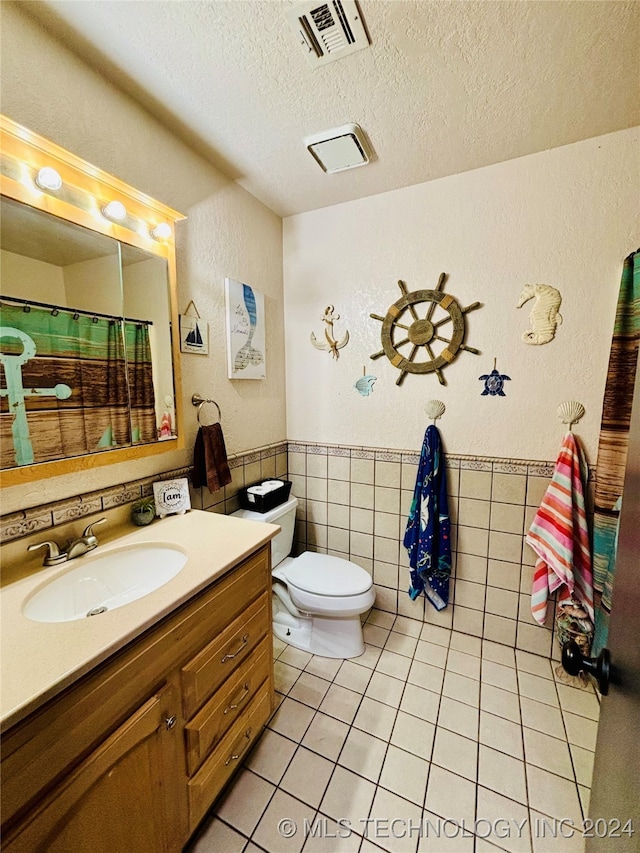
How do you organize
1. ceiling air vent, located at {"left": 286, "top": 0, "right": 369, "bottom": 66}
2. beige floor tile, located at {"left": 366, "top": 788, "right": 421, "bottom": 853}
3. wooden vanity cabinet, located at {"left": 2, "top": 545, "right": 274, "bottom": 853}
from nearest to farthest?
wooden vanity cabinet, located at {"left": 2, "top": 545, "right": 274, "bottom": 853}, ceiling air vent, located at {"left": 286, "top": 0, "right": 369, "bottom": 66}, beige floor tile, located at {"left": 366, "top": 788, "right": 421, "bottom": 853}

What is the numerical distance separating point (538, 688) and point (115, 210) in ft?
8.51

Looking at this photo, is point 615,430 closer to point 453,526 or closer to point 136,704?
point 453,526

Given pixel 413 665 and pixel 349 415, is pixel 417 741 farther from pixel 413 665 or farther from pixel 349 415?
pixel 349 415

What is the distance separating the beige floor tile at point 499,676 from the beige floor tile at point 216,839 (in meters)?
1.16

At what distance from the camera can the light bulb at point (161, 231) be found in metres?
1.32

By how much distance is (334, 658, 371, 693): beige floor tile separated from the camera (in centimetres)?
157

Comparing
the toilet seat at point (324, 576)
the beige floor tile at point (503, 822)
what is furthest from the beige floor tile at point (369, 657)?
the beige floor tile at point (503, 822)

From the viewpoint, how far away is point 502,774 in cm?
122

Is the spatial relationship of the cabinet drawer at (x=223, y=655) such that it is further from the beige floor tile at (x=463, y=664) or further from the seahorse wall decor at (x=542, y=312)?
the seahorse wall decor at (x=542, y=312)

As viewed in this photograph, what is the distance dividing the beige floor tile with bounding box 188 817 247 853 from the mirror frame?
3.90 ft

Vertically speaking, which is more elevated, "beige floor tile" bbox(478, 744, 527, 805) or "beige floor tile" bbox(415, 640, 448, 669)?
"beige floor tile" bbox(415, 640, 448, 669)

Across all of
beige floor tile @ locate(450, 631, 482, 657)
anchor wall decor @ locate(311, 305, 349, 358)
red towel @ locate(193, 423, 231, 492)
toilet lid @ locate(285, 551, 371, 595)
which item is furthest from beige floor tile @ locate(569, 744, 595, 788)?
anchor wall decor @ locate(311, 305, 349, 358)

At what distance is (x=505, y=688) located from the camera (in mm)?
1569

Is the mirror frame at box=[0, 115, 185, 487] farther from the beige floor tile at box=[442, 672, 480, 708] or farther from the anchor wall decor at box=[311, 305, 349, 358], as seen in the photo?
the beige floor tile at box=[442, 672, 480, 708]
